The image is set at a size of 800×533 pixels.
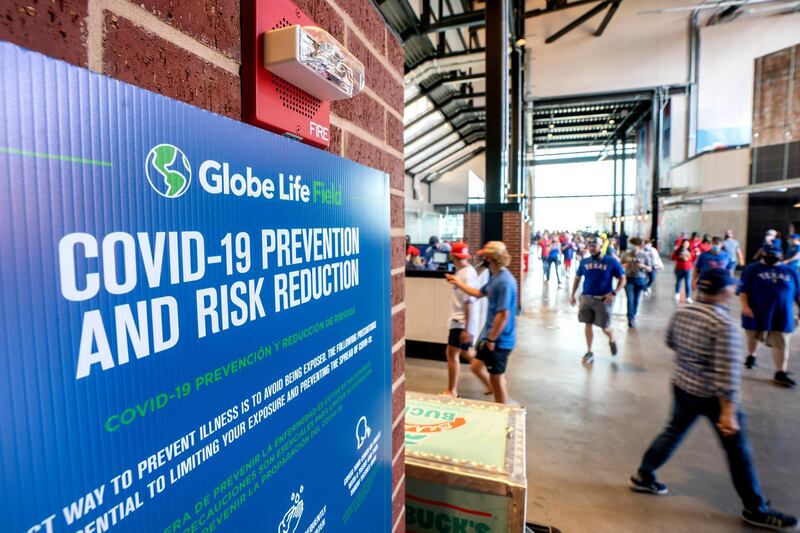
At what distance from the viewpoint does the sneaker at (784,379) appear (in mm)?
4988

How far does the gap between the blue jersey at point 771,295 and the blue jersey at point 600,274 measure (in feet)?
4.53

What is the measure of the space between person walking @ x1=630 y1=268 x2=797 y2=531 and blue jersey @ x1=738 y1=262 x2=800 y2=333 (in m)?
2.79

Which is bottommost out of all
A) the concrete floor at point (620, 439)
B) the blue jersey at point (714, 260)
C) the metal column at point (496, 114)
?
the concrete floor at point (620, 439)

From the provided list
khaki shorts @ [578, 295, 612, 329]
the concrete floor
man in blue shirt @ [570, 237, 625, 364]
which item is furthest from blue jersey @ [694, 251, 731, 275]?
khaki shorts @ [578, 295, 612, 329]

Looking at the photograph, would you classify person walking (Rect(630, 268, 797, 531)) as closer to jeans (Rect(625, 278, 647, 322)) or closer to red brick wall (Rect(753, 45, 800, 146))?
jeans (Rect(625, 278, 647, 322))

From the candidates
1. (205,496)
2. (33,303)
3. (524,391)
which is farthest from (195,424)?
(524,391)

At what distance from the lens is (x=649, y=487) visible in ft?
10.2

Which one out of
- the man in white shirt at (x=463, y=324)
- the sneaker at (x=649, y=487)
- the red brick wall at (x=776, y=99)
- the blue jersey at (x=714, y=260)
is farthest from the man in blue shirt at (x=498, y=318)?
the red brick wall at (x=776, y=99)

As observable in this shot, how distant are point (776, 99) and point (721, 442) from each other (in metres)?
16.9

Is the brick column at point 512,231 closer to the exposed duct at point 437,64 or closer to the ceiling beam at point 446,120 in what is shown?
the exposed duct at point 437,64

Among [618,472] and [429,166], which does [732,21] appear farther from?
[618,472]

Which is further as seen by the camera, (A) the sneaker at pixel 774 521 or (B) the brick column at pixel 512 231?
(B) the brick column at pixel 512 231

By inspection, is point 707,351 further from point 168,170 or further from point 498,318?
point 168,170

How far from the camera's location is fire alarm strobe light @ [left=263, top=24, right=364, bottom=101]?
76 cm
